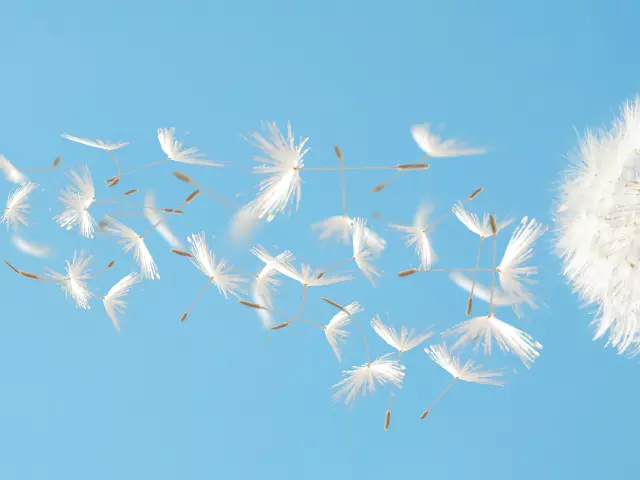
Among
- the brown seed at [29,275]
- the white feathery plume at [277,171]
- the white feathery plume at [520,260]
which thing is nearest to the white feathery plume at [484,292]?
the white feathery plume at [520,260]

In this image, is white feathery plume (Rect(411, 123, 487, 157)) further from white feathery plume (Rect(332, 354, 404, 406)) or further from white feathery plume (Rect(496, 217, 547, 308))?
white feathery plume (Rect(332, 354, 404, 406))

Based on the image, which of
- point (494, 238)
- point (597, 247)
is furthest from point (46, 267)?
point (597, 247)

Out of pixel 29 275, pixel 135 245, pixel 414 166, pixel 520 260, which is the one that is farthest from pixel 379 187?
pixel 29 275

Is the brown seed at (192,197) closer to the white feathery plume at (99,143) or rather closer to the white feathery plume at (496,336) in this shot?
the white feathery plume at (99,143)

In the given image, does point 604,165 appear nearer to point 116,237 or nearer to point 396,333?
point 396,333

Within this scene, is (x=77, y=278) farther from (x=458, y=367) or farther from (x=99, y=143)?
(x=458, y=367)

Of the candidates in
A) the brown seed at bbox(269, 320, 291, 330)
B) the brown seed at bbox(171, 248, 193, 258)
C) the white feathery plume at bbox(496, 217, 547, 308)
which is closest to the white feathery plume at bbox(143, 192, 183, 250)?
the brown seed at bbox(171, 248, 193, 258)
